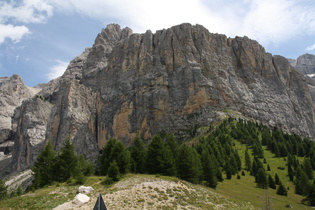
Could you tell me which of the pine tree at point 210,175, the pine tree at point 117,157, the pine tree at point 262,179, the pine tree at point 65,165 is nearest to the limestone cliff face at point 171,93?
the pine tree at point 262,179

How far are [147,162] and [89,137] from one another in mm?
121609

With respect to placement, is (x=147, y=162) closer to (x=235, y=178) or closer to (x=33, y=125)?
Answer: (x=235, y=178)

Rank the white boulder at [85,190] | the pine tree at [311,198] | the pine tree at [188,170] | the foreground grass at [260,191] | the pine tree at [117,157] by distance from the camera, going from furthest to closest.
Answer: the pine tree at [311,198] → the pine tree at [188,170] → the pine tree at [117,157] → the foreground grass at [260,191] → the white boulder at [85,190]

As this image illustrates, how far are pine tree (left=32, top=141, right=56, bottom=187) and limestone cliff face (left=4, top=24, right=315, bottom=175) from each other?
292ft

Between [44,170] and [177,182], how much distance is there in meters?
25.9

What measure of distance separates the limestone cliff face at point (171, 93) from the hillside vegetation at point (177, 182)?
57.7m

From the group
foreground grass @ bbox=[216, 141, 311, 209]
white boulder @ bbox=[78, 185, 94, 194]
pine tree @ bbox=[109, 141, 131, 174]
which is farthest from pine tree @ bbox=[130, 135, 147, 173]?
white boulder @ bbox=[78, 185, 94, 194]

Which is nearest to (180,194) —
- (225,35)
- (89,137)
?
(89,137)

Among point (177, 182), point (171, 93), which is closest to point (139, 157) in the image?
point (177, 182)

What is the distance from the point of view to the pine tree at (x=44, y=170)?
42737mm

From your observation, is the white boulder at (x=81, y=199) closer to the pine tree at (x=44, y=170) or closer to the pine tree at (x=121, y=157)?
the pine tree at (x=121, y=157)

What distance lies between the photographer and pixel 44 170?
45625 mm

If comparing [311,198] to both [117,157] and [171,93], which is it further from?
[171,93]

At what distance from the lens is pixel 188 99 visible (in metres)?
138
